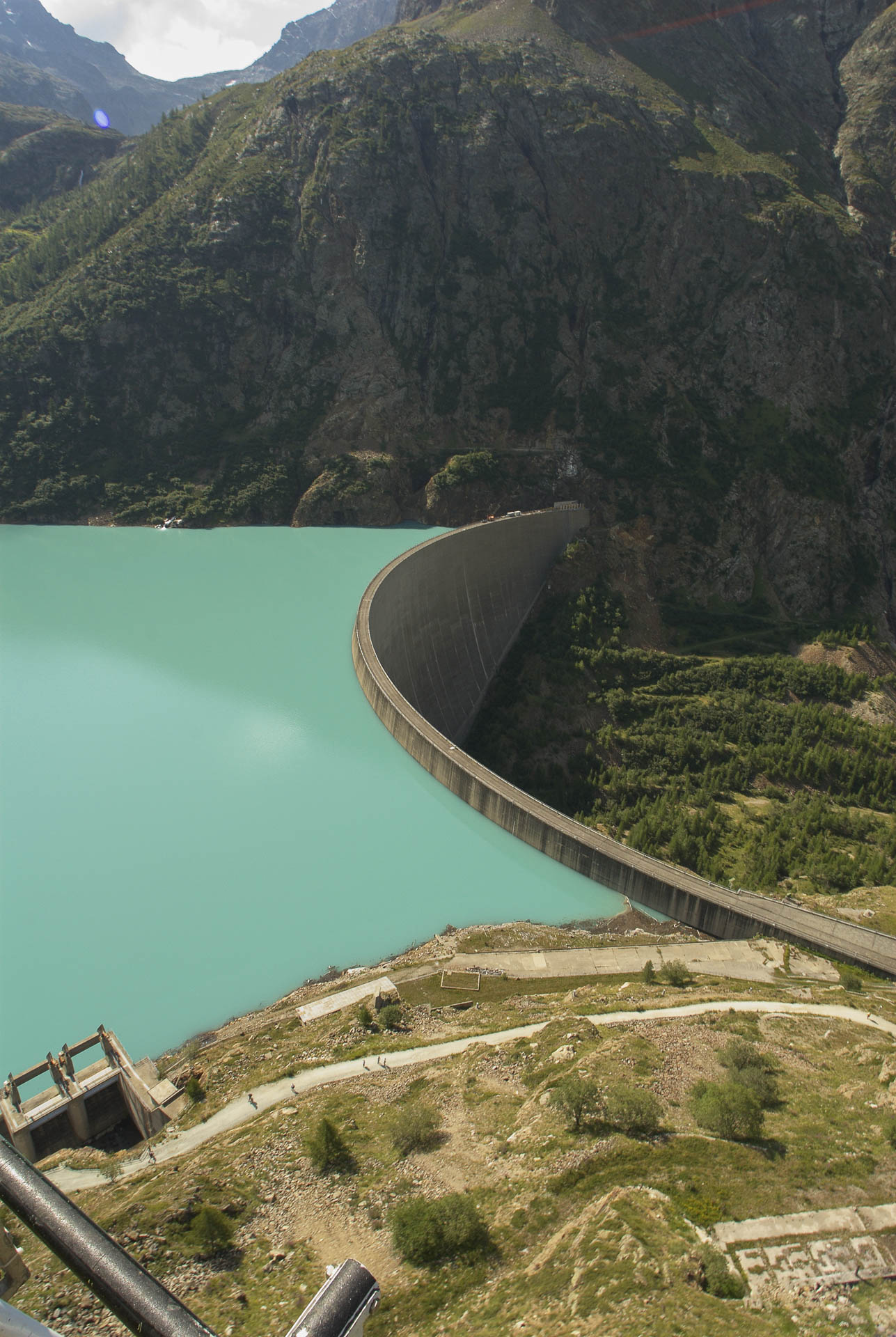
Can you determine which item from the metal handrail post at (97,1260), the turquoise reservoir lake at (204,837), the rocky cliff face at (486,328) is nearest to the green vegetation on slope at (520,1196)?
the turquoise reservoir lake at (204,837)

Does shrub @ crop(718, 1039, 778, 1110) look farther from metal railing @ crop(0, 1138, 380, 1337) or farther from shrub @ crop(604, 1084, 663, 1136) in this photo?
metal railing @ crop(0, 1138, 380, 1337)

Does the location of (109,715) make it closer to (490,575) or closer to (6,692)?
(6,692)

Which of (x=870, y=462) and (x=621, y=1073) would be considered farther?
(x=870, y=462)

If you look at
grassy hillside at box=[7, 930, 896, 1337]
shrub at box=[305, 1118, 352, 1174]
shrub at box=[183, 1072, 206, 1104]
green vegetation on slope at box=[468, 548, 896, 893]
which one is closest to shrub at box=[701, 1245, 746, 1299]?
grassy hillside at box=[7, 930, 896, 1337]

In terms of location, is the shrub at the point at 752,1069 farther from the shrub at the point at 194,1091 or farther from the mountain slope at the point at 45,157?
the mountain slope at the point at 45,157

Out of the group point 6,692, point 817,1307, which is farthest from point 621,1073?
point 6,692

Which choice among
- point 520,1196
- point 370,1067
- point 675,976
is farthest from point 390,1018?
point 675,976

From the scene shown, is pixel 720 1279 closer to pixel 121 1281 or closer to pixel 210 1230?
pixel 210 1230
